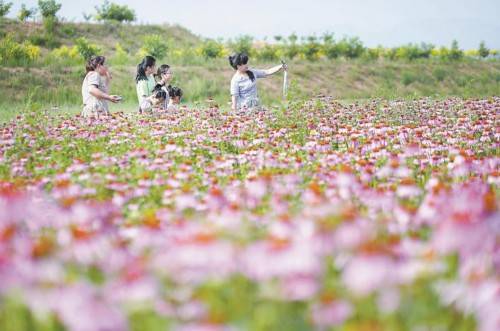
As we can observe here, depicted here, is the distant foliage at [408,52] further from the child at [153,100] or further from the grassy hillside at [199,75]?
the child at [153,100]

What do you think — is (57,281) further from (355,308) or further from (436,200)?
(436,200)

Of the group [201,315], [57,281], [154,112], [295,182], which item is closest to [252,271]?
[201,315]

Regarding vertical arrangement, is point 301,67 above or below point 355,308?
above

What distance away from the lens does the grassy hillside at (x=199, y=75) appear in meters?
17.0

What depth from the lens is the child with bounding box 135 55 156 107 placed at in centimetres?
938

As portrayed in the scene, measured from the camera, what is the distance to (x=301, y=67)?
27.9 m

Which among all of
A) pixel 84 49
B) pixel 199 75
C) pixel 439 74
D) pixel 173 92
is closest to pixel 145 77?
pixel 173 92

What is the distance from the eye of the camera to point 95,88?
880 cm

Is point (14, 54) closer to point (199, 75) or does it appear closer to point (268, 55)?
point (199, 75)

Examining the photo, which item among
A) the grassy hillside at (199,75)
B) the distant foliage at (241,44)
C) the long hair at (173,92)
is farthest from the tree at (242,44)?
the long hair at (173,92)

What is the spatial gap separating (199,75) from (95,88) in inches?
574

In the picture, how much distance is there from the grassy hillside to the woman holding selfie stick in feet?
7.73

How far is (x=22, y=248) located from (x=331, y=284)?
0.96m

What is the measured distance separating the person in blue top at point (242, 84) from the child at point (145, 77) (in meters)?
1.34
